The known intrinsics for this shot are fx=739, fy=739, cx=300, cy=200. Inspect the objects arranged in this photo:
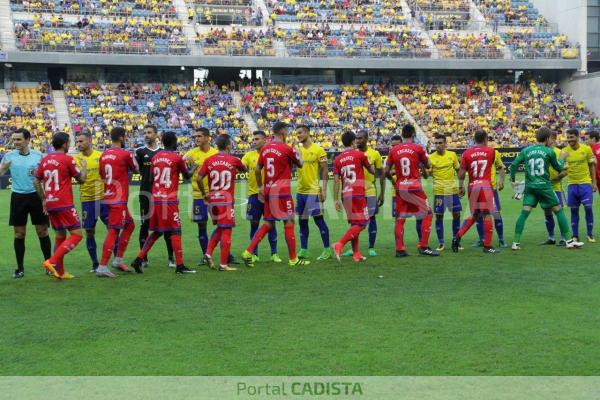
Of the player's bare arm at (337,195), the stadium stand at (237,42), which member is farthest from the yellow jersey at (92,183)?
the stadium stand at (237,42)

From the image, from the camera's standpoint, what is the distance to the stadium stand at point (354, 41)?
148ft

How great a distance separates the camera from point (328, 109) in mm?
43562

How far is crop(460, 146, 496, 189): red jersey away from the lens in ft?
39.4

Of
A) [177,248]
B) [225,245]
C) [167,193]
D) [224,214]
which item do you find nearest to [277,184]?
[224,214]

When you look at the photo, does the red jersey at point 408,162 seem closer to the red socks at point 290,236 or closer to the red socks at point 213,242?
the red socks at point 290,236

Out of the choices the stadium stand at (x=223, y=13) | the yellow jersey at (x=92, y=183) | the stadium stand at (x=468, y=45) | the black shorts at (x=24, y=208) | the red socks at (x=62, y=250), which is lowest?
the red socks at (x=62, y=250)

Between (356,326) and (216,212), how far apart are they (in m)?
4.16

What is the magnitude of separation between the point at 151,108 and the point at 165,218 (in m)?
31.9

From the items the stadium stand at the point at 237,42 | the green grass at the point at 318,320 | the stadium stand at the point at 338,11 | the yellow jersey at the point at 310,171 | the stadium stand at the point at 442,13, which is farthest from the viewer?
the stadium stand at the point at 442,13

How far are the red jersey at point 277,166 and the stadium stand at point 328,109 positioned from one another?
27722mm

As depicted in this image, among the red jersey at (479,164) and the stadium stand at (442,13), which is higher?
the stadium stand at (442,13)

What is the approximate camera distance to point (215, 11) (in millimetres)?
46094
